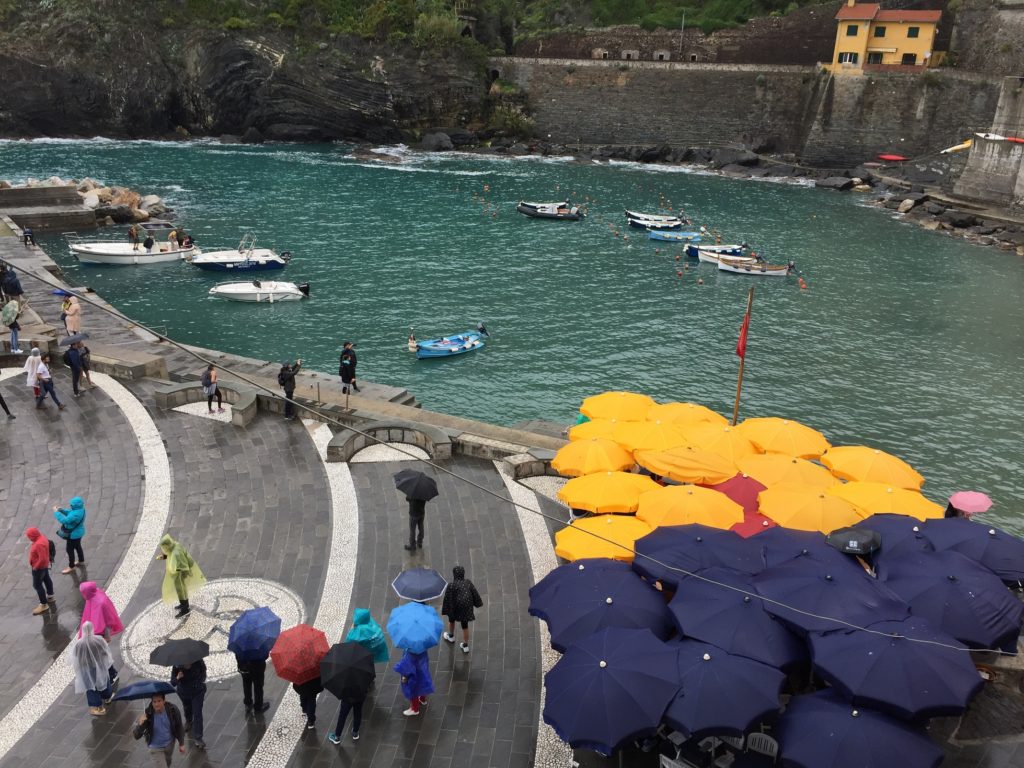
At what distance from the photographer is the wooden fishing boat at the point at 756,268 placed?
42250mm

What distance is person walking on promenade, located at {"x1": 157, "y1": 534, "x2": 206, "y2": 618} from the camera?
36.1 ft

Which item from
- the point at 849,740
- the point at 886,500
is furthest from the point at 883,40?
the point at 849,740

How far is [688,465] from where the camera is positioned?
1504cm

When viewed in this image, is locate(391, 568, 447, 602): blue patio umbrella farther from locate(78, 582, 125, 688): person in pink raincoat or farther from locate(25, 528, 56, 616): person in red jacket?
locate(25, 528, 56, 616): person in red jacket

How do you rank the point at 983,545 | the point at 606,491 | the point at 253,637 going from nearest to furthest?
the point at 253,637, the point at 983,545, the point at 606,491

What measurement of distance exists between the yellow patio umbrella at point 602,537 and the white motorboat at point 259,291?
26.3 metres

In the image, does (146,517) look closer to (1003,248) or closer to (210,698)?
(210,698)

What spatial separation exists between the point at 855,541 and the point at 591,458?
4837 mm

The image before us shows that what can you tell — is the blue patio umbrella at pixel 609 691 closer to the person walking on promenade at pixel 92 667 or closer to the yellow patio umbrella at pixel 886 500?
the person walking on promenade at pixel 92 667

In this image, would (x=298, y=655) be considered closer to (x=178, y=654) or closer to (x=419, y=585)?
(x=178, y=654)

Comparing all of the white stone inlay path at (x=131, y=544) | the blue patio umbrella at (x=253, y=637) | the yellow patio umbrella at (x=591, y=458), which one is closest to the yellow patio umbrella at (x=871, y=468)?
the yellow patio umbrella at (x=591, y=458)

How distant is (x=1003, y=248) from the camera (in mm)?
47719

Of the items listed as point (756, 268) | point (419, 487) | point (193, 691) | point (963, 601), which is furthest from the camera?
point (756, 268)

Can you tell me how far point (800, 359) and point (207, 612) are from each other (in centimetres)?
2531
